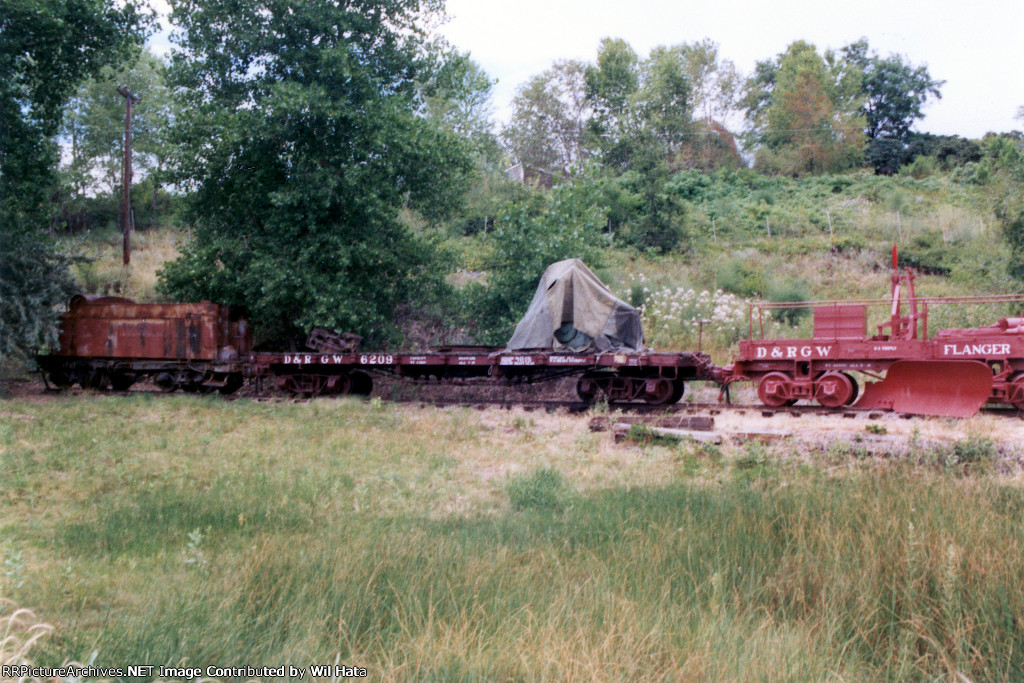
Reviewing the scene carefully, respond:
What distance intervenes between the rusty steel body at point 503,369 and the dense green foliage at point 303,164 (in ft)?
4.51

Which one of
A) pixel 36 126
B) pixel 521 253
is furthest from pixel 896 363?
pixel 36 126

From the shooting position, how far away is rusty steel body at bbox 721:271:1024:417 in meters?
12.7

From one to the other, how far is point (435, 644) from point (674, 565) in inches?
85.5

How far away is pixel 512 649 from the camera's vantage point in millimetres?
4395

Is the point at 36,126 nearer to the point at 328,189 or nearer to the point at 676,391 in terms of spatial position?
the point at 328,189

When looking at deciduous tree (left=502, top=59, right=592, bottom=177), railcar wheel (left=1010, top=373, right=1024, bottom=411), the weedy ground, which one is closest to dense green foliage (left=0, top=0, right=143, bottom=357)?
the weedy ground

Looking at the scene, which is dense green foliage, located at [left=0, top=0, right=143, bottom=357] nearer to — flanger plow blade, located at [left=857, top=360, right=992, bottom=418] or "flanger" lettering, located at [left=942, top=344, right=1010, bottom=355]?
flanger plow blade, located at [left=857, top=360, right=992, bottom=418]

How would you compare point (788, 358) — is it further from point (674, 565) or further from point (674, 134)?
point (674, 134)

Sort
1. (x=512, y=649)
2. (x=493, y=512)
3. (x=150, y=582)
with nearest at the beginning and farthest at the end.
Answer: (x=512, y=649), (x=150, y=582), (x=493, y=512)

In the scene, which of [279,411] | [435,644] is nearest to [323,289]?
[279,411]

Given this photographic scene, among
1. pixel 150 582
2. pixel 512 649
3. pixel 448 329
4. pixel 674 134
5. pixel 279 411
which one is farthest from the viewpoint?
pixel 674 134

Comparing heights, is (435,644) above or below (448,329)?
below

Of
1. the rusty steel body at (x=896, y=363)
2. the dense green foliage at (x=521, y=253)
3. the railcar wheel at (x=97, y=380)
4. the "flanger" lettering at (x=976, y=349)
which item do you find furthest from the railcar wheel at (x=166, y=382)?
the "flanger" lettering at (x=976, y=349)

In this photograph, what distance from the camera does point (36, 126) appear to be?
59.4 feet
